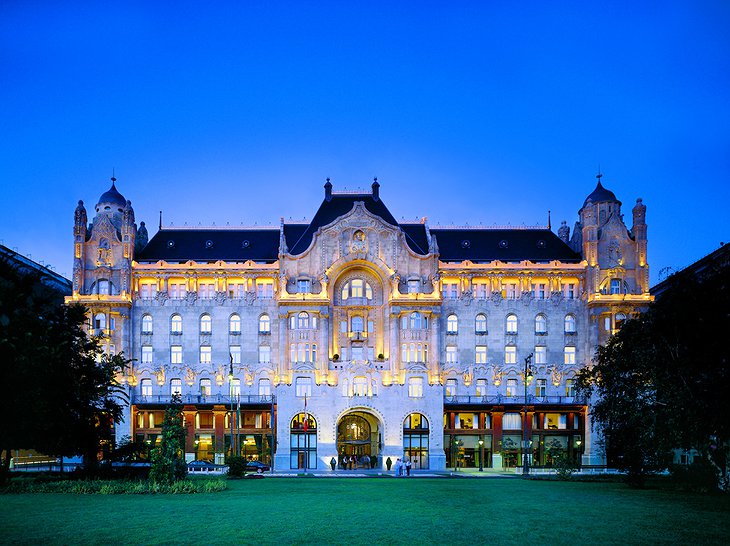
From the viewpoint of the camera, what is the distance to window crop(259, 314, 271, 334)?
100 m

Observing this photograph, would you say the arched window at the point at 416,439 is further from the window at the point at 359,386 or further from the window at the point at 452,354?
the window at the point at 452,354

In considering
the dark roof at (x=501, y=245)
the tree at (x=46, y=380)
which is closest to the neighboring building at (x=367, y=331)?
the dark roof at (x=501, y=245)

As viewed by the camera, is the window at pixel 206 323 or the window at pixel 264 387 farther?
the window at pixel 206 323

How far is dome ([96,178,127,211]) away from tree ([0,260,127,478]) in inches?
1643

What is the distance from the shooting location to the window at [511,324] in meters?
101

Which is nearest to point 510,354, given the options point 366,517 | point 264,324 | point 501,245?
point 501,245

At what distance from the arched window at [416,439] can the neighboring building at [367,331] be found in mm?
172

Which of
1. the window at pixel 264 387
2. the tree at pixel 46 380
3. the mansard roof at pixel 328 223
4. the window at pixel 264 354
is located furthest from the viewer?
the mansard roof at pixel 328 223

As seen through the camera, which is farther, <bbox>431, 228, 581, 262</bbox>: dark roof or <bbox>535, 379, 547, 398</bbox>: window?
<bbox>431, 228, 581, 262</bbox>: dark roof

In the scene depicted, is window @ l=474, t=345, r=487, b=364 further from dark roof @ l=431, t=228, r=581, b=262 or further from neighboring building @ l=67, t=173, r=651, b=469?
dark roof @ l=431, t=228, r=581, b=262

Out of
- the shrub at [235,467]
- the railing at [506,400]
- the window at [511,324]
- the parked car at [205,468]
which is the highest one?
the window at [511,324]

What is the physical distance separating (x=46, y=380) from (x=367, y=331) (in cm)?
5260

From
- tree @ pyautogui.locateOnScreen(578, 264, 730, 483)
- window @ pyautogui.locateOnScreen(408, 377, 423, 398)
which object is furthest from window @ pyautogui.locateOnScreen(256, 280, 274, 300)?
tree @ pyautogui.locateOnScreen(578, 264, 730, 483)

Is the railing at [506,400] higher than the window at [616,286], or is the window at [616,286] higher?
the window at [616,286]
